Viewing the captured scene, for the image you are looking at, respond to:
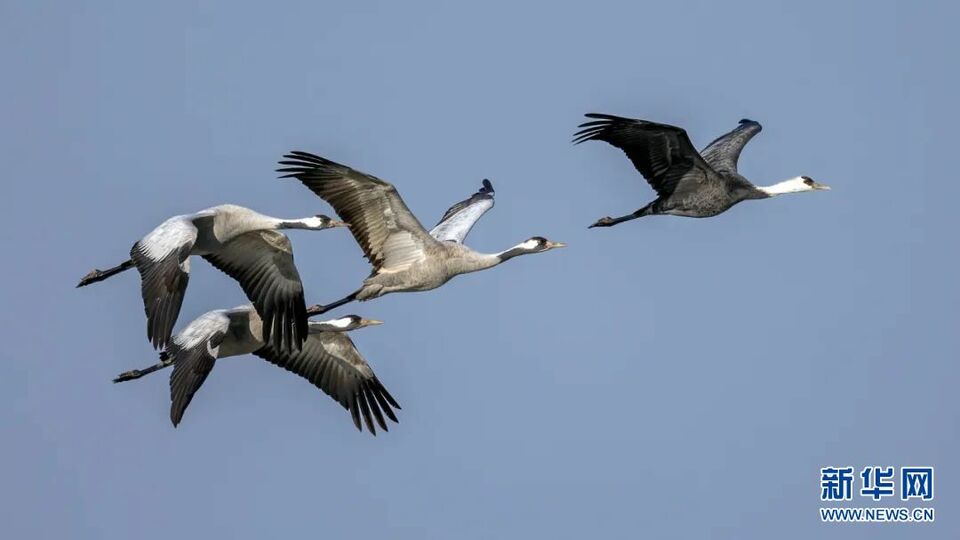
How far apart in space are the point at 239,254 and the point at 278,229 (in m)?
0.40

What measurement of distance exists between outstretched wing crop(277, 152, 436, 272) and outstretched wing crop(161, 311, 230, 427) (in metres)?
1.38

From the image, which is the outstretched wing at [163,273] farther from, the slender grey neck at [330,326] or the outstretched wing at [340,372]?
the outstretched wing at [340,372]

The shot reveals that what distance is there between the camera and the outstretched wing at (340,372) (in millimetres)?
18031

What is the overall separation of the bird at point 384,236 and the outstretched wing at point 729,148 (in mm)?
3557

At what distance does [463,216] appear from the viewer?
62.9 feet

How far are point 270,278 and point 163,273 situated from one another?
4.27ft

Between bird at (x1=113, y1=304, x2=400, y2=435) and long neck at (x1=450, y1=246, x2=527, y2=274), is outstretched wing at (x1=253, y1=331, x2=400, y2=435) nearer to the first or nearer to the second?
bird at (x1=113, y1=304, x2=400, y2=435)

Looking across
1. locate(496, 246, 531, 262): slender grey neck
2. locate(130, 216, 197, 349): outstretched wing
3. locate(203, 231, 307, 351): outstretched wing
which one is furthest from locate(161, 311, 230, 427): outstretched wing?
locate(496, 246, 531, 262): slender grey neck

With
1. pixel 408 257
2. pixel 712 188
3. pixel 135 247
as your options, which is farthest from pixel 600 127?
pixel 135 247

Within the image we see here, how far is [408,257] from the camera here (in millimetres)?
16734

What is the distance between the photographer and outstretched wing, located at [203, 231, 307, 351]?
16562 millimetres

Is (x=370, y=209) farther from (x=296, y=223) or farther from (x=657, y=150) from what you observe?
(x=657, y=150)

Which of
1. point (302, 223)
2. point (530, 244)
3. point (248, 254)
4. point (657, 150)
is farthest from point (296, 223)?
point (657, 150)

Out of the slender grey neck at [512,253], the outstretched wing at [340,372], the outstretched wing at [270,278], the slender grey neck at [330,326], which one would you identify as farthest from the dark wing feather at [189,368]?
the slender grey neck at [512,253]
